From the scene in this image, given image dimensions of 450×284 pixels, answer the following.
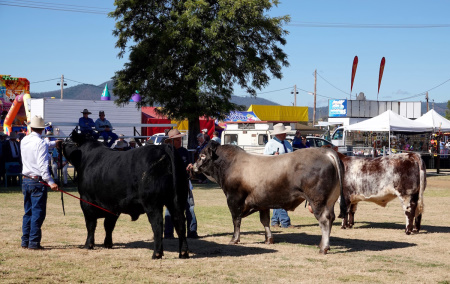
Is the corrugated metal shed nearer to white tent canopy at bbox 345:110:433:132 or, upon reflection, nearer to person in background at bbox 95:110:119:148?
person in background at bbox 95:110:119:148

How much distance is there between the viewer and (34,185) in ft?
31.7

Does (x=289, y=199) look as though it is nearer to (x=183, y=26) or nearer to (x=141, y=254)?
(x=141, y=254)

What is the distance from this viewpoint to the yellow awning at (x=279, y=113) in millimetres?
51656

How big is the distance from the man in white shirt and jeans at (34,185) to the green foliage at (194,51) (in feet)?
61.2

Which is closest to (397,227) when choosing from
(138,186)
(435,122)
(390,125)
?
(138,186)

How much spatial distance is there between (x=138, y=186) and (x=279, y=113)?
45.9 m

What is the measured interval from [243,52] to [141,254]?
842 inches

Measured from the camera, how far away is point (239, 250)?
10.0m

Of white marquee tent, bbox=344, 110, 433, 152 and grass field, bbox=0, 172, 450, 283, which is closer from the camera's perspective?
grass field, bbox=0, 172, 450, 283

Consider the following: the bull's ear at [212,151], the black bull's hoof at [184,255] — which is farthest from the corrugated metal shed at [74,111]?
the black bull's hoof at [184,255]

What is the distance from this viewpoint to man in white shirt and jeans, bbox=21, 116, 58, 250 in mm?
9617

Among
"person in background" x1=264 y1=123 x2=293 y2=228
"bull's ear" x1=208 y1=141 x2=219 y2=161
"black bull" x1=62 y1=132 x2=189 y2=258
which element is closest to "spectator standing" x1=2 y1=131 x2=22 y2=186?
"person in background" x1=264 y1=123 x2=293 y2=228

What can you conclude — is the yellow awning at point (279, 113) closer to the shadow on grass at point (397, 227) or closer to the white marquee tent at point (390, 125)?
the white marquee tent at point (390, 125)

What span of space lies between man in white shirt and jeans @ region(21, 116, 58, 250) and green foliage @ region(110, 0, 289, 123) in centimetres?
1866
